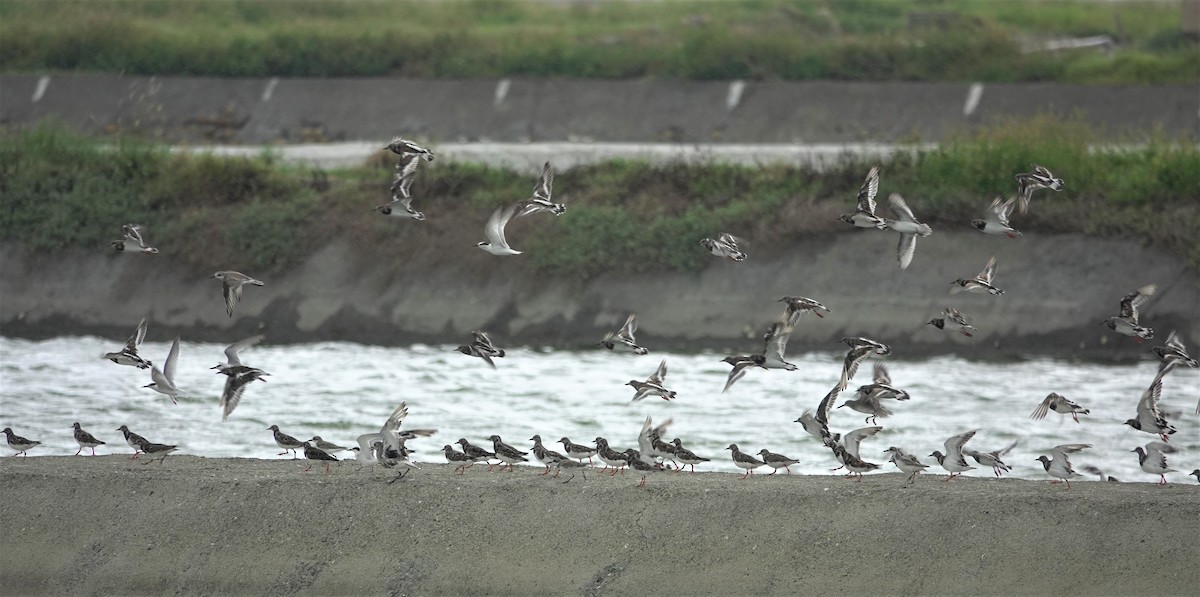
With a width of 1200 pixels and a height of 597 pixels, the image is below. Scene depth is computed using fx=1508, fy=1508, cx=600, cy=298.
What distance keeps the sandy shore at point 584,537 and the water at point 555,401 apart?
4241 millimetres

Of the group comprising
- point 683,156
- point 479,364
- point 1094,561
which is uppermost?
point 683,156

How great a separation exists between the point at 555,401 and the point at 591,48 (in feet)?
80.7

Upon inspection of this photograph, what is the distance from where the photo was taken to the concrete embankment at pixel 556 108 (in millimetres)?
40469

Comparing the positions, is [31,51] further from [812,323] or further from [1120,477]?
[1120,477]

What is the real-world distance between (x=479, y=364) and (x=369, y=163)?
709 centimetres

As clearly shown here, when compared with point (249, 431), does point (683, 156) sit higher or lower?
higher

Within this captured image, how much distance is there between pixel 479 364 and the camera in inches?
1096

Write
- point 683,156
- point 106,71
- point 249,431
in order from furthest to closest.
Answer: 1. point 106,71
2. point 683,156
3. point 249,431

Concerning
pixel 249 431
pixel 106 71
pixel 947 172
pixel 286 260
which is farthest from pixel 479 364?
pixel 106 71

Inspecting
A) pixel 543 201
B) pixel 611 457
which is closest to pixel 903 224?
pixel 543 201

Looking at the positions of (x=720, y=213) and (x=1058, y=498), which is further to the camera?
(x=720, y=213)

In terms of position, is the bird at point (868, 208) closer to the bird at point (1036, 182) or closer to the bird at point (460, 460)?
the bird at point (1036, 182)

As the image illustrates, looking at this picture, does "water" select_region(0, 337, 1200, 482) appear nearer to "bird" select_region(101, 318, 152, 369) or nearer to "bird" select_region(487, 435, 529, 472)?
"bird" select_region(487, 435, 529, 472)

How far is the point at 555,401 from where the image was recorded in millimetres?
24266
